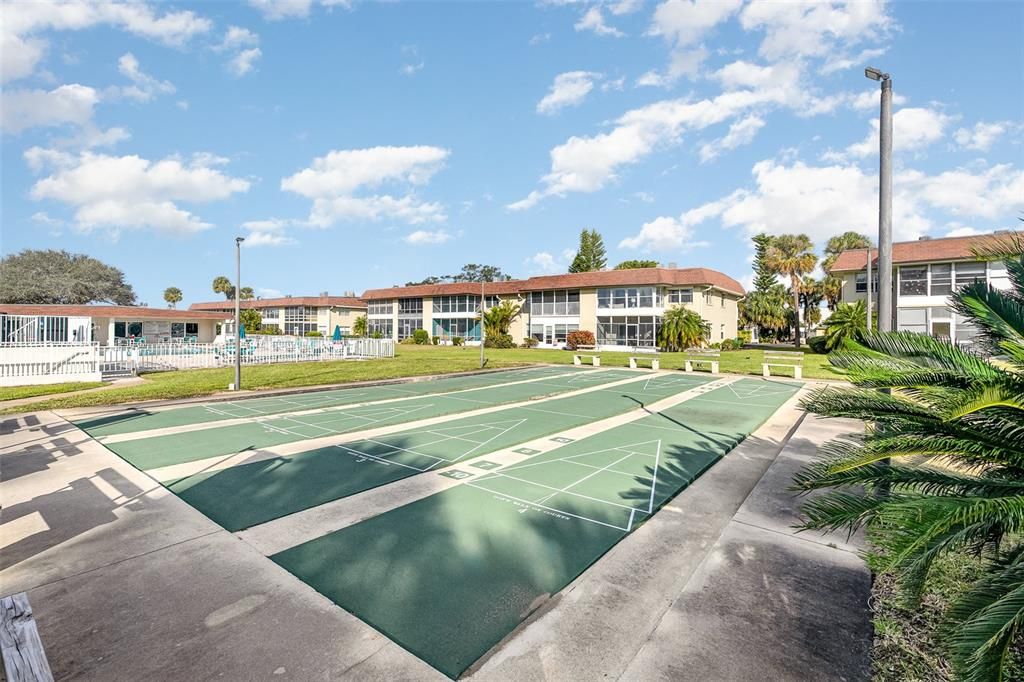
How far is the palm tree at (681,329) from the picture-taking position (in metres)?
40.8

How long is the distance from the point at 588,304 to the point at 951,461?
44711mm

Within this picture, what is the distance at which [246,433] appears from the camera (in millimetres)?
11945

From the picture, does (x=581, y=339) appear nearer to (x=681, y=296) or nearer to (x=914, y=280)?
(x=681, y=296)

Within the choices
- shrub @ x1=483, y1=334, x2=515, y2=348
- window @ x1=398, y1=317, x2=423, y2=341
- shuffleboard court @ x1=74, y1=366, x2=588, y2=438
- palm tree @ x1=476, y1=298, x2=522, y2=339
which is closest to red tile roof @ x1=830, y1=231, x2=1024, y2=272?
shuffleboard court @ x1=74, y1=366, x2=588, y2=438

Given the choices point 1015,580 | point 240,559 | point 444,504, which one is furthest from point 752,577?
point 240,559

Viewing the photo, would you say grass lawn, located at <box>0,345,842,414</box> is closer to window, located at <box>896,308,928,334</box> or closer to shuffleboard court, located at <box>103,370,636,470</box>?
shuffleboard court, located at <box>103,370,636,470</box>

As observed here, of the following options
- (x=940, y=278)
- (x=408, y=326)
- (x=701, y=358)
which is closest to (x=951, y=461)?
(x=701, y=358)

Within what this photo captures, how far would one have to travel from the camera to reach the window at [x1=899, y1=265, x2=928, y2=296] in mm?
33750

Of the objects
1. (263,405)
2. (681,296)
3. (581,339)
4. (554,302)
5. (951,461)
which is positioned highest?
(681,296)

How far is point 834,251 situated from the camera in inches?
2584

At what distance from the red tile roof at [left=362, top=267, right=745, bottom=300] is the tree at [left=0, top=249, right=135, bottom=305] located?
39392mm

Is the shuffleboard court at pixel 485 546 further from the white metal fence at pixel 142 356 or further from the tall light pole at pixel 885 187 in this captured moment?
the white metal fence at pixel 142 356

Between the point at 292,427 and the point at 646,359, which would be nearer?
the point at 292,427

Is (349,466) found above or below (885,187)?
below
